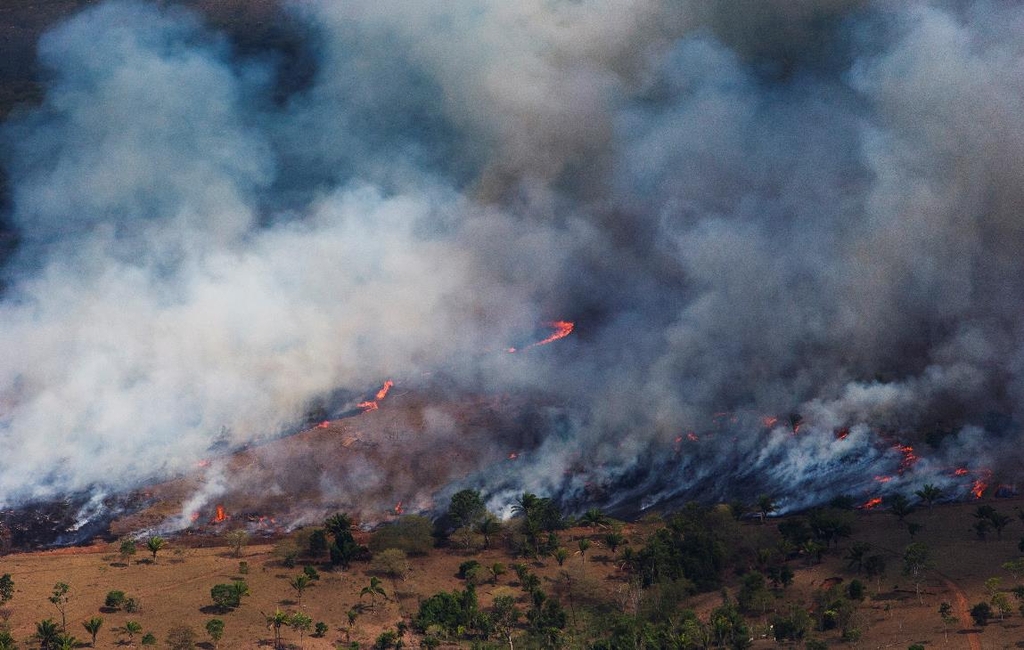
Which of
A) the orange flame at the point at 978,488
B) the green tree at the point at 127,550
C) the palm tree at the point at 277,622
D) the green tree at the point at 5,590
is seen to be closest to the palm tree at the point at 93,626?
the green tree at the point at 5,590

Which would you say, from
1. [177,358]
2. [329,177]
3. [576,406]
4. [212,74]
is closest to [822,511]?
[576,406]

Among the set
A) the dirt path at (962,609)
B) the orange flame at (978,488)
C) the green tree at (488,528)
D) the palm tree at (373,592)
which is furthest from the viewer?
the orange flame at (978,488)

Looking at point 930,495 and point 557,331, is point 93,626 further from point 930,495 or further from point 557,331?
point 557,331

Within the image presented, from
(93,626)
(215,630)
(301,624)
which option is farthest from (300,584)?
(93,626)

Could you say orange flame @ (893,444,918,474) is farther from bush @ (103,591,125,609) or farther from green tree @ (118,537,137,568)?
bush @ (103,591,125,609)

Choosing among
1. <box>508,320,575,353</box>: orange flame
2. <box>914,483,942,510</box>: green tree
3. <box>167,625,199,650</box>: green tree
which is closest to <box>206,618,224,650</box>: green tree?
<box>167,625,199,650</box>: green tree

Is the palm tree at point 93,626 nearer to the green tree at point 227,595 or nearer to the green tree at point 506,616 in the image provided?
the green tree at point 227,595

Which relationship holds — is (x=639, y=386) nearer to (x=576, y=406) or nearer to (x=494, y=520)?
(x=576, y=406)
